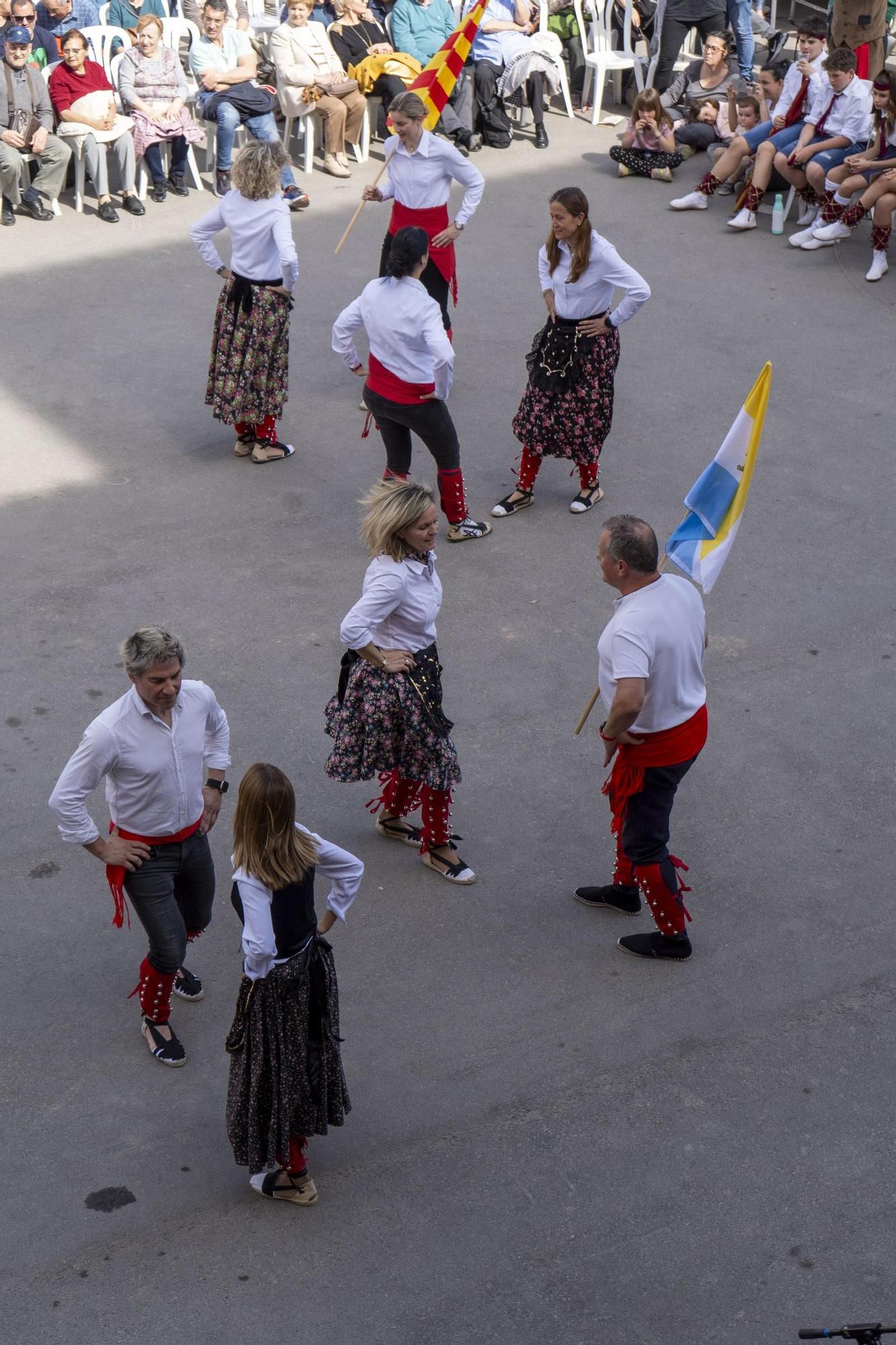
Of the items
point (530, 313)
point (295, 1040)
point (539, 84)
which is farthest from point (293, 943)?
point (539, 84)

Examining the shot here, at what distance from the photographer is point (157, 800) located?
424cm

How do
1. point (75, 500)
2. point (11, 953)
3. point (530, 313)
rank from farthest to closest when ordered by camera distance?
point (530, 313) → point (75, 500) → point (11, 953)

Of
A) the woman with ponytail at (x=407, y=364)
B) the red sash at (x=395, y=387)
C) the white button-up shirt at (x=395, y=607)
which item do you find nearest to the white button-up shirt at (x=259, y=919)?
the white button-up shirt at (x=395, y=607)

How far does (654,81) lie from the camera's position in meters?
14.1

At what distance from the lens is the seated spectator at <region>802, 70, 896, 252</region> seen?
1091 centimetres

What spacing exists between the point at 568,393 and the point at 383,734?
3.15 m

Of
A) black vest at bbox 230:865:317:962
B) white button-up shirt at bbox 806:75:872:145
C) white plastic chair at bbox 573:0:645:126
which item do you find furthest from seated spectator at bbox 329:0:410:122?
black vest at bbox 230:865:317:962

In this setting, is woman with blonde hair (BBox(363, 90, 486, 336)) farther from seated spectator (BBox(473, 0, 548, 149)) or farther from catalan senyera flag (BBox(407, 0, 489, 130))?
seated spectator (BBox(473, 0, 548, 149))

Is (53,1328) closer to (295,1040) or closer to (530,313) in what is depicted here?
(295,1040)

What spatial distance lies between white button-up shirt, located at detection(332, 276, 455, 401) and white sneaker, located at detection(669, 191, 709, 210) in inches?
246

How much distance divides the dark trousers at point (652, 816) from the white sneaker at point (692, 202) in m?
8.79

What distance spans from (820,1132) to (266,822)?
2.06 meters

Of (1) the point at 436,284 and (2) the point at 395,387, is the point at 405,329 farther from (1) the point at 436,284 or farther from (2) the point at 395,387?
(1) the point at 436,284

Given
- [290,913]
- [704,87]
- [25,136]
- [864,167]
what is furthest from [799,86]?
[290,913]
